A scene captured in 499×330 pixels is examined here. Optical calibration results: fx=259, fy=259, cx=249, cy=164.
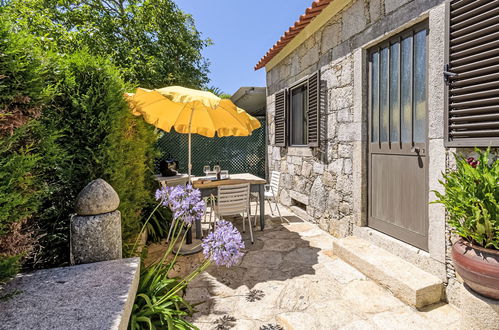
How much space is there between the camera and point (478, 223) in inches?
64.7

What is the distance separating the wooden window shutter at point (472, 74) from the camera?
1.94 m

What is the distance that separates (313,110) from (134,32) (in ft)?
27.1

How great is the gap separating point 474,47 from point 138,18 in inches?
418

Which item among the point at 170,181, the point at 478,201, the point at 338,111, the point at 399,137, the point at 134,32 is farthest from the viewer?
the point at 134,32

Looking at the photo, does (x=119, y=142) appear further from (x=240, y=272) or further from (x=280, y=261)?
(x=280, y=261)

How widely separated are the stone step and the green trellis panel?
14.6 feet

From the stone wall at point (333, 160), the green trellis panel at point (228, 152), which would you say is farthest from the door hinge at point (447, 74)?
the green trellis panel at point (228, 152)

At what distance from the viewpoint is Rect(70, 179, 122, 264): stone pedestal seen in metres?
1.97

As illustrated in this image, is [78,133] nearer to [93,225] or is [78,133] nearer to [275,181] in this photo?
[93,225]

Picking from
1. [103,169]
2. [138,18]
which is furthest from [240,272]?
[138,18]

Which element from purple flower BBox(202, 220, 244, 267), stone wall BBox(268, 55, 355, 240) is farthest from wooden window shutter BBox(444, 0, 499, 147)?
purple flower BBox(202, 220, 244, 267)

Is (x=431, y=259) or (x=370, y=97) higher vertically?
(x=370, y=97)

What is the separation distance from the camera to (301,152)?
5059mm

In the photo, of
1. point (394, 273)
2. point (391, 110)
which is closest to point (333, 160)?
point (391, 110)
